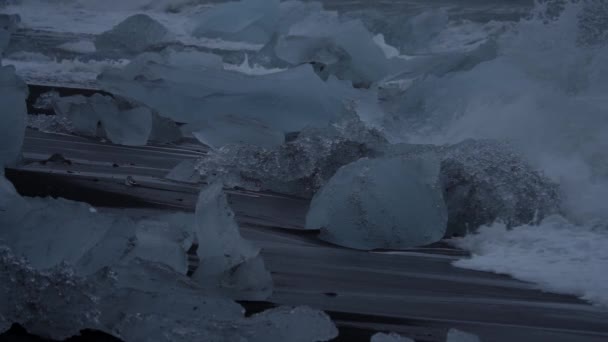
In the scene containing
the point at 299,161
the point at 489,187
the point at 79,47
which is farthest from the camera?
the point at 79,47

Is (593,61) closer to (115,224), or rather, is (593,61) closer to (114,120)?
(114,120)

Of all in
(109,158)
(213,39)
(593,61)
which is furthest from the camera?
(213,39)

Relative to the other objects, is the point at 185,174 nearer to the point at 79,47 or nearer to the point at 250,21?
the point at 79,47

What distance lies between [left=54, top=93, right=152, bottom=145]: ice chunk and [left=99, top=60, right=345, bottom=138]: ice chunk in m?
0.14

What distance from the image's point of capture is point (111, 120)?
5457 mm

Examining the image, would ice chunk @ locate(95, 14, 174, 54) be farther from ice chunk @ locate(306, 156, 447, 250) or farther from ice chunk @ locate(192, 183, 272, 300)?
ice chunk @ locate(192, 183, 272, 300)

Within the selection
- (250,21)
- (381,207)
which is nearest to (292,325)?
(381,207)

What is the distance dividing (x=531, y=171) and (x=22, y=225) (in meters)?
2.39

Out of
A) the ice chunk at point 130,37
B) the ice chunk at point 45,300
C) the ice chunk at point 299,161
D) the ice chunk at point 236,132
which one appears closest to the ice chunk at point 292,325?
the ice chunk at point 45,300

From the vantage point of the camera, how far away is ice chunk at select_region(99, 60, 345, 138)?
17.6 feet

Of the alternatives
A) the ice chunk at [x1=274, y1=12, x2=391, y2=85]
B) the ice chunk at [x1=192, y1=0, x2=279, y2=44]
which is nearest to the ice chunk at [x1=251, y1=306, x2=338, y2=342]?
the ice chunk at [x1=274, y1=12, x2=391, y2=85]

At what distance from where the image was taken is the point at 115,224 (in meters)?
2.40

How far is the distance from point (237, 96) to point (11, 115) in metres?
1.65

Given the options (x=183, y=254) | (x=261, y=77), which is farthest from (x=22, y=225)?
(x=261, y=77)
